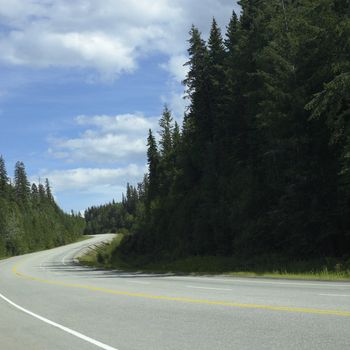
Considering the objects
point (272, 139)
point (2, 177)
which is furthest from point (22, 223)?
point (272, 139)

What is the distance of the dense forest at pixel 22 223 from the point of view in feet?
349

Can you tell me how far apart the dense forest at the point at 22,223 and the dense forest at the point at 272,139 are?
55486mm

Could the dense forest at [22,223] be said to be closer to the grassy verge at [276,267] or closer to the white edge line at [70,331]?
the grassy verge at [276,267]

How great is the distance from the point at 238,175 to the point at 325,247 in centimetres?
1685

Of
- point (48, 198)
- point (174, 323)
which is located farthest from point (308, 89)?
point (48, 198)

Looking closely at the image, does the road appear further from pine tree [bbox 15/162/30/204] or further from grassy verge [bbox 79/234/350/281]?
pine tree [bbox 15/162/30/204]

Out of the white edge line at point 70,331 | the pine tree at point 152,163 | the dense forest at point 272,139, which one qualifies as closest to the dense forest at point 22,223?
the pine tree at point 152,163

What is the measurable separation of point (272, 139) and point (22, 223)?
330ft

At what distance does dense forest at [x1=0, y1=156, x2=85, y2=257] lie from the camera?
349 ft

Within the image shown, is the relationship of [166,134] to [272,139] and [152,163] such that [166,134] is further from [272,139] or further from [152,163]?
[272,139]

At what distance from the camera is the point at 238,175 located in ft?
144

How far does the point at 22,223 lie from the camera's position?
12131 centimetres

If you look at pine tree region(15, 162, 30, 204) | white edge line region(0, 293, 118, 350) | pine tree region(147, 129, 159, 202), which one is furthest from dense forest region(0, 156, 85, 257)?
white edge line region(0, 293, 118, 350)

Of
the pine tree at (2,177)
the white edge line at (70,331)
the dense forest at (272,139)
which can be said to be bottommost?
the white edge line at (70,331)
